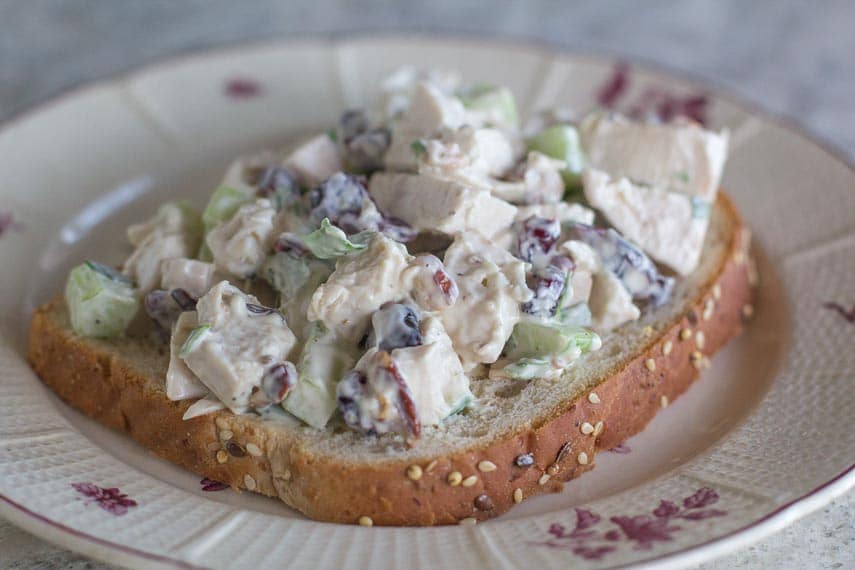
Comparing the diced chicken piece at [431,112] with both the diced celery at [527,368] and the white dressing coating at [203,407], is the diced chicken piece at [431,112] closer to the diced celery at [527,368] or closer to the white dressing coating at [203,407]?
the diced celery at [527,368]

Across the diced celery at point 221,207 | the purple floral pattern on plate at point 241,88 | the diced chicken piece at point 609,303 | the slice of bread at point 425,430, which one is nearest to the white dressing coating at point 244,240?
the diced celery at point 221,207

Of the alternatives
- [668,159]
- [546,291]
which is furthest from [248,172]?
[668,159]

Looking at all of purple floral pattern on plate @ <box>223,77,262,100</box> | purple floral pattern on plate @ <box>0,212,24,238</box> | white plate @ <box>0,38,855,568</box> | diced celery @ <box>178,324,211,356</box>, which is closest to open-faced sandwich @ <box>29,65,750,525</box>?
diced celery @ <box>178,324,211,356</box>

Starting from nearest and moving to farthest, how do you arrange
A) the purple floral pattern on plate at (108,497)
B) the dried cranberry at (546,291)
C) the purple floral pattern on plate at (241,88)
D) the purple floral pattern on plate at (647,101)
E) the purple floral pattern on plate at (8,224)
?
the purple floral pattern on plate at (108,497) → the dried cranberry at (546,291) → the purple floral pattern on plate at (8,224) → the purple floral pattern on plate at (647,101) → the purple floral pattern on plate at (241,88)

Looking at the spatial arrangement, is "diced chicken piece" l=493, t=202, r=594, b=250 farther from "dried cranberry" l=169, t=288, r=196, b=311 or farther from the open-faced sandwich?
"dried cranberry" l=169, t=288, r=196, b=311

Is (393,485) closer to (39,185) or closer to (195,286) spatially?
(195,286)
